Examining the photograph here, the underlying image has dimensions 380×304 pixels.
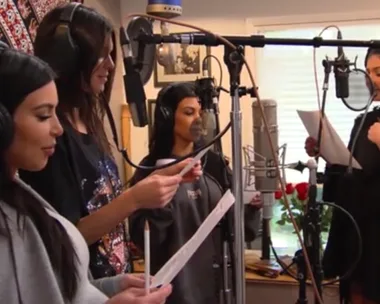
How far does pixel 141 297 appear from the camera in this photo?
34.3 inches

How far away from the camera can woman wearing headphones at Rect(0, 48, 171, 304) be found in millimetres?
833

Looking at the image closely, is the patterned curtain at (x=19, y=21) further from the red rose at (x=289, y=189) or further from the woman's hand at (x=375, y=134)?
the red rose at (x=289, y=189)

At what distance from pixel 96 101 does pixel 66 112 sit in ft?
0.35

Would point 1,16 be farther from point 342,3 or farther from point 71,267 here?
point 342,3

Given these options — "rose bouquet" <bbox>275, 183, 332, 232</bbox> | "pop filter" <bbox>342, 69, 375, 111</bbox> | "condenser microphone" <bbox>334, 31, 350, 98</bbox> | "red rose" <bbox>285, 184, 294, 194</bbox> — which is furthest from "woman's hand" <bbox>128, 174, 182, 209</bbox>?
"red rose" <bbox>285, 184, 294, 194</bbox>

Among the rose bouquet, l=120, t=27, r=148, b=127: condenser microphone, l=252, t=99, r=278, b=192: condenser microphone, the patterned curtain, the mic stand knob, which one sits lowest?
the rose bouquet

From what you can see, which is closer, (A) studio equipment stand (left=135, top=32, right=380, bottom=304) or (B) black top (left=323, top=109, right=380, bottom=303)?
(A) studio equipment stand (left=135, top=32, right=380, bottom=304)

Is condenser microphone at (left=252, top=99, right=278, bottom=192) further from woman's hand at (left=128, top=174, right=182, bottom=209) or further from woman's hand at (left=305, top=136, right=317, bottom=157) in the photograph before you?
woman's hand at (left=128, top=174, right=182, bottom=209)

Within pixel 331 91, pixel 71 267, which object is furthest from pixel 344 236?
pixel 71 267

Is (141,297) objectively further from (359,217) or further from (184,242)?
(359,217)

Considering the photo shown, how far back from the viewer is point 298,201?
2.55 m

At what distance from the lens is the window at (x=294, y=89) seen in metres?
2.88

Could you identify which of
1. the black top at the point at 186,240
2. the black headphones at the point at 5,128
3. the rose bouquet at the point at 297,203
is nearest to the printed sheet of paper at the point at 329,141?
the black top at the point at 186,240

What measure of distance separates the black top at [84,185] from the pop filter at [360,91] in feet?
2.69
